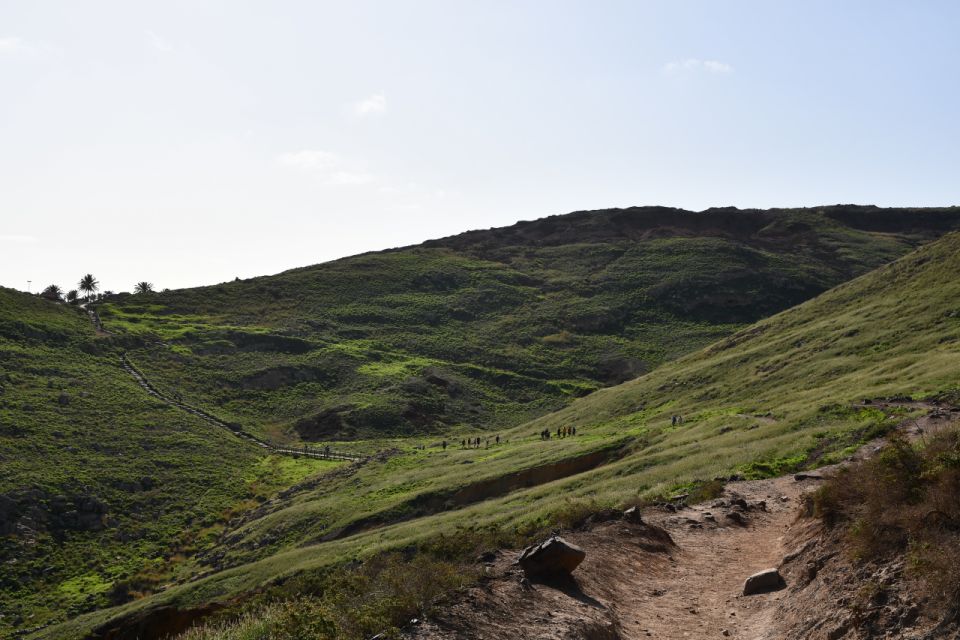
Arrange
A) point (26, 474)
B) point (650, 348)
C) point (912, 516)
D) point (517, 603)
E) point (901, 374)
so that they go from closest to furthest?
point (912, 516)
point (517, 603)
point (901, 374)
point (26, 474)
point (650, 348)

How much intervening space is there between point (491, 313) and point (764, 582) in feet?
376

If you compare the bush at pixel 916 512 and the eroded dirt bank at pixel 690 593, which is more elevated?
the bush at pixel 916 512

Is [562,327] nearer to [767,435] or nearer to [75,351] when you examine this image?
[75,351]

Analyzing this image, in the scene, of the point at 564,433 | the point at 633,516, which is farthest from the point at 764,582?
the point at 564,433

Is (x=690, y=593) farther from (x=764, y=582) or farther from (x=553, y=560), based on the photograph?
(x=553, y=560)

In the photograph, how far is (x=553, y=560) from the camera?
12953mm

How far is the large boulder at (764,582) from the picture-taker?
1323cm

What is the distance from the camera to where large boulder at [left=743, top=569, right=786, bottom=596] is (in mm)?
13234

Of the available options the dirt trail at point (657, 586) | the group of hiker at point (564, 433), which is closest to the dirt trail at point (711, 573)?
the dirt trail at point (657, 586)

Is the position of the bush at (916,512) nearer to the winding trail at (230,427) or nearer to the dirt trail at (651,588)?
the dirt trail at (651,588)

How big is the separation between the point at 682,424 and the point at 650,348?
74.2 metres

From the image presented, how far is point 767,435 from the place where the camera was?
91.9 feet

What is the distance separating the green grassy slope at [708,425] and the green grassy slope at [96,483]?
18.4 feet

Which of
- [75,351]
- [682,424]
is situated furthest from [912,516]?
[75,351]
